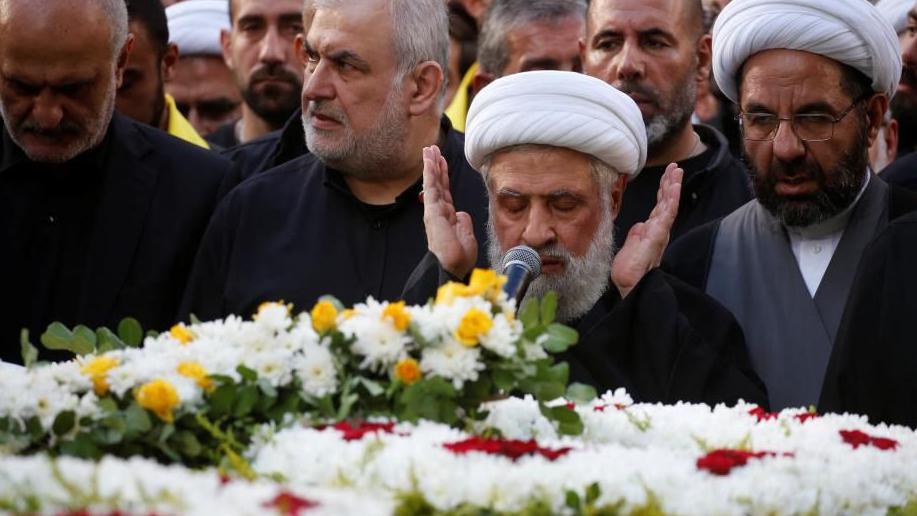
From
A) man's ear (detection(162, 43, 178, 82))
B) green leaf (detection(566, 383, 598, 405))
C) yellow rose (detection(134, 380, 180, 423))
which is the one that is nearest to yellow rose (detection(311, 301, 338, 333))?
yellow rose (detection(134, 380, 180, 423))

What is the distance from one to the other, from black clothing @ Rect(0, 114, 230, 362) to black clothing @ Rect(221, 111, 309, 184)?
2.14 feet

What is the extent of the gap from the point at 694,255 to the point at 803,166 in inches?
21.2

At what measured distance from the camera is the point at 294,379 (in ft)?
13.5

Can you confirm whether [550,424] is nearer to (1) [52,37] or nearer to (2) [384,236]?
(2) [384,236]

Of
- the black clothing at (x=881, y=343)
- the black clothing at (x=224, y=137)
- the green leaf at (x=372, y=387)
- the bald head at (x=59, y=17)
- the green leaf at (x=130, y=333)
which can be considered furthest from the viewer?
the black clothing at (x=224, y=137)

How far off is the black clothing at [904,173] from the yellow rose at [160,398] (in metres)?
3.93

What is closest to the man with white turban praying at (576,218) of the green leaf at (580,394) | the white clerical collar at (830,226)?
the white clerical collar at (830,226)

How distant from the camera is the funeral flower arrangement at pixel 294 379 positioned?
3996 mm

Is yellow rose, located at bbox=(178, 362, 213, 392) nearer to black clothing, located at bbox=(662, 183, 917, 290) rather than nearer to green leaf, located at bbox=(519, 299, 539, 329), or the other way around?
green leaf, located at bbox=(519, 299, 539, 329)

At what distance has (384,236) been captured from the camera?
6.65 metres

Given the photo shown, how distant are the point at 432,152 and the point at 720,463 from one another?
8.87ft

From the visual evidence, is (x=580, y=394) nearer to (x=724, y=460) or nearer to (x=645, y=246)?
(x=724, y=460)

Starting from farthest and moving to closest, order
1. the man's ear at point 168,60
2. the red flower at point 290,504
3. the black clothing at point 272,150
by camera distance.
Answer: the man's ear at point 168,60
the black clothing at point 272,150
the red flower at point 290,504

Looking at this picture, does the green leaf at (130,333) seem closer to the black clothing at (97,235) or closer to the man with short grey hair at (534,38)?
the black clothing at (97,235)
